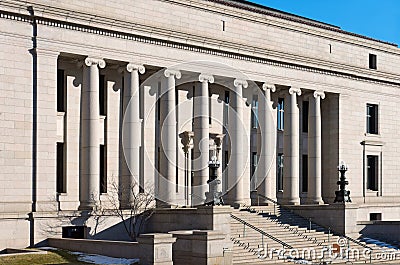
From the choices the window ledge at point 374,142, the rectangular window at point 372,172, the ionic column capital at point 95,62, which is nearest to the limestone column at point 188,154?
the ionic column capital at point 95,62

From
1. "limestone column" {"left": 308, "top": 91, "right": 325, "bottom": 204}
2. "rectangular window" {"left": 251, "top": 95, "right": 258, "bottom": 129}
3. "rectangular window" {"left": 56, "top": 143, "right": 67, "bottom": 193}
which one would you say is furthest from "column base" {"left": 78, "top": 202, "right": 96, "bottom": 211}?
"limestone column" {"left": 308, "top": 91, "right": 325, "bottom": 204}

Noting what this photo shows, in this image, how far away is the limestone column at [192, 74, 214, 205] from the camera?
43562 millimetres

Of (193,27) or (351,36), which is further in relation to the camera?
(351,36)

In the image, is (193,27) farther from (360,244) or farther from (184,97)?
(360,244)

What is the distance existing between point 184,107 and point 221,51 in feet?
13.4

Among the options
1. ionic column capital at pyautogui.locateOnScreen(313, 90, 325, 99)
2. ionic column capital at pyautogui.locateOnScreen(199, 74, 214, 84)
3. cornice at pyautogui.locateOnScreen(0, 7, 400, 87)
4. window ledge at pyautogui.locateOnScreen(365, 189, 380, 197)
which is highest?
cornice at pyautogui.locateOnScreen(0, 7, 400, 87)

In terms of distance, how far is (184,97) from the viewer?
45469 mm

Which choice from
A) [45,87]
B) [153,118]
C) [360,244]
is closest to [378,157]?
[360,244]

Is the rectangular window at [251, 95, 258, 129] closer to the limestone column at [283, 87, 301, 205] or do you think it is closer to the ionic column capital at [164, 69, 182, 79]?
the limestone column at [283, 87, 301, 205]

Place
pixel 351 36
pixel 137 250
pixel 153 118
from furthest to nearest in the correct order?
pixel 351 36, pixel 153 118, pixel 137 250

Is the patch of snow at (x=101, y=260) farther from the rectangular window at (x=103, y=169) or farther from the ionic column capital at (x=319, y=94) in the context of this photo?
the ionic column capital at (x=319, y=94)

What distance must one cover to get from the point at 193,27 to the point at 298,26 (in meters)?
9.38

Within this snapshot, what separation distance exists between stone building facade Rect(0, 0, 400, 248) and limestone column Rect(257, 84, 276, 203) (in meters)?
0.09

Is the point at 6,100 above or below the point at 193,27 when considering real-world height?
below
